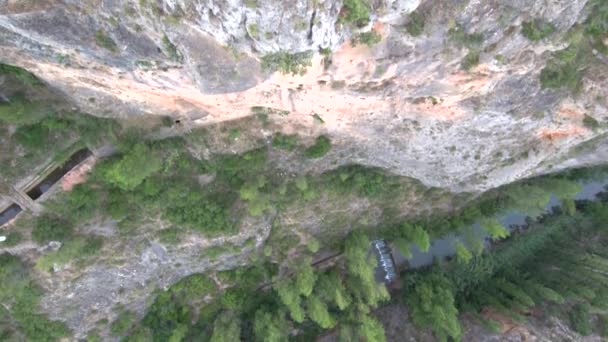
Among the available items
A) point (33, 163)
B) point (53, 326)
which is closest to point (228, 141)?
point (33, 163)

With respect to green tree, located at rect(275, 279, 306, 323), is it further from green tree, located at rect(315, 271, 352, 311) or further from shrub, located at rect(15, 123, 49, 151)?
shrub, located at rect(15, 123, 49, 151)

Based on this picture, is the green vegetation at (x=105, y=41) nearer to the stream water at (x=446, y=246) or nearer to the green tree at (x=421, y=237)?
the green tree at (x=421, y=237)

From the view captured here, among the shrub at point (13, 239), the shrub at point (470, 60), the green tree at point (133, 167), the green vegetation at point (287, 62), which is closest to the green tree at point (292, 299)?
the green tree at point (133, 167)

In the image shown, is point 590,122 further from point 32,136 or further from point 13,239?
point 13,239

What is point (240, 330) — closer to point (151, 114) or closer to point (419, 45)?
point (151, 114)

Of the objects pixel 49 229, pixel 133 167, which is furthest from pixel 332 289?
pixel 49 229

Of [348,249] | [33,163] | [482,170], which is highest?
[33,163]

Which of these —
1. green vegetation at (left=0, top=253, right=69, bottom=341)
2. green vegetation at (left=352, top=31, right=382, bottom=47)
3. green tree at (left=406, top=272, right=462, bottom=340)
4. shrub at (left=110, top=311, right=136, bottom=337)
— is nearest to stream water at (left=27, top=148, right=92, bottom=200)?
green vegetation at (left=0, top=253, right=69, bottom=341)
